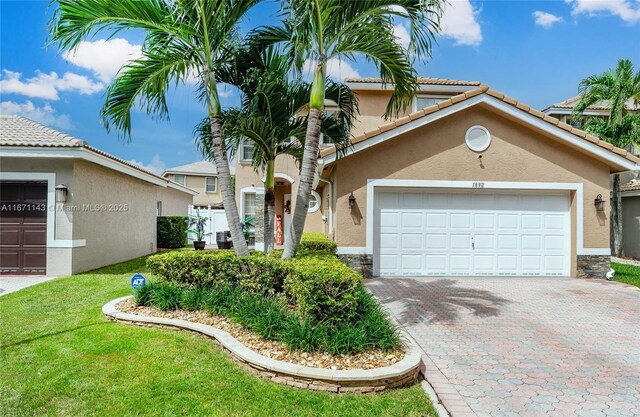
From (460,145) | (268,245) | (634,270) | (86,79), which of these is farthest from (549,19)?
(86,79)

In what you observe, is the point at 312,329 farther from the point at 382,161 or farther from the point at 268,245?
the point at 382,161

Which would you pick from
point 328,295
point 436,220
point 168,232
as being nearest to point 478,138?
point 436,220

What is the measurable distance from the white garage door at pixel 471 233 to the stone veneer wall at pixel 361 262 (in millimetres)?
340

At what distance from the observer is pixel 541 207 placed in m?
11.5

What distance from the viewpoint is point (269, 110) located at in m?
7.39

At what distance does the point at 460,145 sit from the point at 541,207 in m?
3.31

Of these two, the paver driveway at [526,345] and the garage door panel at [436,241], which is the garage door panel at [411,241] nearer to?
the garage door panel at [436,241]

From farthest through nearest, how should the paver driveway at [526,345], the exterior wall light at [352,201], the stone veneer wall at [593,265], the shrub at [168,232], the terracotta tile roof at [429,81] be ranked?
the shrub at [168,232], the terracotta tile roof at [429,81], the stone veneer wall at [593,265], the exterior wall light at [352,201], the paver driveway at [526,345]

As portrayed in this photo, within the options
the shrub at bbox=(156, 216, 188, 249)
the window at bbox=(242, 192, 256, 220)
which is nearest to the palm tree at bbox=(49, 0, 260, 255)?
the window at bbox=(242, 192, 256, 220)

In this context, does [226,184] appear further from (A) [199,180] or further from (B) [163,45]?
(A) [199,180]

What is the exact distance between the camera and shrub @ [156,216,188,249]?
20.1 metres

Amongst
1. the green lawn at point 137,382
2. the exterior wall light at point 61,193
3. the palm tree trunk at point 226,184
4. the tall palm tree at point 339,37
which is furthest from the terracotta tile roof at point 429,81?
the green lawn at point 137,382

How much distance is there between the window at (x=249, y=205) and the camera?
1917 cm

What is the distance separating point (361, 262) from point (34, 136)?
10712 mm
